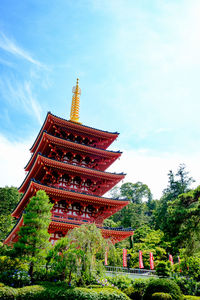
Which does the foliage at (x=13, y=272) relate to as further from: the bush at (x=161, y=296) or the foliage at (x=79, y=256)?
the bush at (x=161, y=296)

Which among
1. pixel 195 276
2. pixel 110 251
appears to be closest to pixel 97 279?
pixel 110 251

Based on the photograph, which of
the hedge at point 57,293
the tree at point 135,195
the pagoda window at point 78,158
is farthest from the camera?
the tree at point 135,195

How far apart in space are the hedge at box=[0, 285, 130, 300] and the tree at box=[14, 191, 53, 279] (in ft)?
6.20

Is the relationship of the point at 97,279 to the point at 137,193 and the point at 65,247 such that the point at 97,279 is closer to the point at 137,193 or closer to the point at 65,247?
the point at 65,247

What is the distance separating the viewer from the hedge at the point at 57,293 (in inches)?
377

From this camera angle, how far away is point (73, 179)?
2177 cm

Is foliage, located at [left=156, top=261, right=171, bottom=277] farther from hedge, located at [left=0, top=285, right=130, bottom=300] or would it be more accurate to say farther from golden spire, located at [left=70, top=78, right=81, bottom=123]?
golden spire, located at [left=70, top=78, right=81, bottom=123]

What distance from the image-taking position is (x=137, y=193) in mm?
67875

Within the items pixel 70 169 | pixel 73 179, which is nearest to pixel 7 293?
pixel 70 169

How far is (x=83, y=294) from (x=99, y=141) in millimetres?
16449

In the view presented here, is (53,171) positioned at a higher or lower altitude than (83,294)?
higher

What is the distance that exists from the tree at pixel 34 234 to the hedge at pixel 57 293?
189cm

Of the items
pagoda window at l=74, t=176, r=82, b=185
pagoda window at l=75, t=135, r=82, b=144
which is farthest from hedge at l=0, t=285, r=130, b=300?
pagoda window at l=75, t=135, r=82, b=144

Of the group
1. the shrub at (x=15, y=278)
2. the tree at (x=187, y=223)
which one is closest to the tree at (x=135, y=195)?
the tree at (x=187, y=223)
